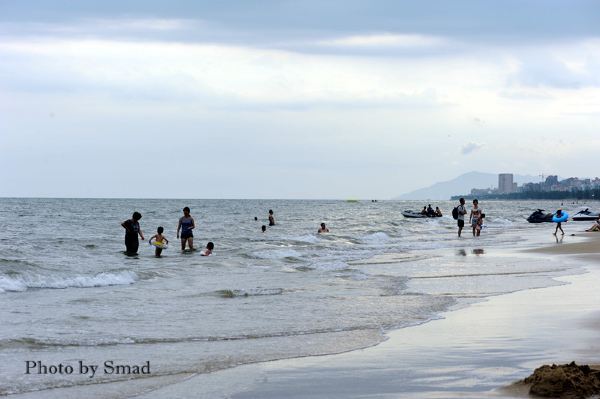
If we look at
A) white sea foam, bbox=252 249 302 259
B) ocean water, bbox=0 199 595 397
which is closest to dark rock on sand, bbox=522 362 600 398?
ocean water, bbox=0 199 595 397

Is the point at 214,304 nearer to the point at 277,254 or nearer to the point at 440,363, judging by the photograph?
the point at 440,363

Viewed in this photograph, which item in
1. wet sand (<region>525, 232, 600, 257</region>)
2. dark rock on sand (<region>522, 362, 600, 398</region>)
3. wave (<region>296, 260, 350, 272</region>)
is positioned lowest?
wave (<region>296, 260, 350, 272</region>)

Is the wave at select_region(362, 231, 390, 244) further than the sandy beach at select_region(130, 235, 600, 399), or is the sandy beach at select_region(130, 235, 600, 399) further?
the wave at select_region(362, 231, 390, 244)

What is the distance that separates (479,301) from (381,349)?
486 cm

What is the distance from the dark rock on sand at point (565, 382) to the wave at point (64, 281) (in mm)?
12071

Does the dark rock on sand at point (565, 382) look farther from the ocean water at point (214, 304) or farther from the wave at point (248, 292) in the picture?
the wave at point (248, 292)

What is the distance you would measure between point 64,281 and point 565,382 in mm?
13489

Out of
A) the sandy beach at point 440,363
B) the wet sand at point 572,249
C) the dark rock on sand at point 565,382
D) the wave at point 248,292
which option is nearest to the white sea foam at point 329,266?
the wave at point 248,292

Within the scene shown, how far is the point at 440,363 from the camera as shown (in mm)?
7980

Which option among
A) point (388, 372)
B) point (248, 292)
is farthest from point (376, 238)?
point (388, 372)

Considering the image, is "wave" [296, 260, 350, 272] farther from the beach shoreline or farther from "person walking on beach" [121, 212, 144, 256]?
the beach shoreline

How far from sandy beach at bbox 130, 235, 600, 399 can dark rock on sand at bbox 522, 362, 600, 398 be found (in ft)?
0.56

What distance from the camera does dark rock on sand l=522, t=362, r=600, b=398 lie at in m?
6.32

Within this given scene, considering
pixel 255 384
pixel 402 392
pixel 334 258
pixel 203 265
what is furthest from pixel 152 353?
pixel 334 258
